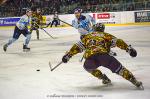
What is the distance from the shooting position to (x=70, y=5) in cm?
2678

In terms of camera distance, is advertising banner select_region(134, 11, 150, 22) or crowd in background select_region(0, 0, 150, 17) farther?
crowd in background select_region(0, 0, 150, 17)

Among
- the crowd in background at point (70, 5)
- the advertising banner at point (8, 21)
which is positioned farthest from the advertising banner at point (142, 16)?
the advertising banner at point (8, 21)

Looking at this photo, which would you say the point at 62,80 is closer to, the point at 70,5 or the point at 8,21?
A: the point at 70,5

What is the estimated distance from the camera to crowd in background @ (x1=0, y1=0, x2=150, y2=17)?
2409cm

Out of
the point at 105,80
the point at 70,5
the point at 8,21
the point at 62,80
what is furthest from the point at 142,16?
the point at 105,80

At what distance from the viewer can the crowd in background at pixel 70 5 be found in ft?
79.0

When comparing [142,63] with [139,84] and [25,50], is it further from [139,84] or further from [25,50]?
[25,50]

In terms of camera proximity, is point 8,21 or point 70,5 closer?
point 70,5

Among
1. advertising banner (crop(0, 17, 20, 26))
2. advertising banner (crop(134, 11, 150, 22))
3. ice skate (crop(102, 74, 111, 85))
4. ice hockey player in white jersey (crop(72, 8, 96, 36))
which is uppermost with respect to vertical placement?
ice hockey player in white jersey (crop(72, 8, 96, 36))

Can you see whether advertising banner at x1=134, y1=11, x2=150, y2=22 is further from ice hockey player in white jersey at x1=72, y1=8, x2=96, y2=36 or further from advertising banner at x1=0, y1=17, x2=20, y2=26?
ice hockey player in white jersey at x1=72, y1=8, x2=96, y2=36


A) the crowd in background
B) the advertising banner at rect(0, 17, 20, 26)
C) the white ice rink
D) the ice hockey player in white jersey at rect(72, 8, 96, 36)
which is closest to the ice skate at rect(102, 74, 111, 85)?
the white ice rink

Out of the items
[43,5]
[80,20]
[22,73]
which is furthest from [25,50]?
[43,5]

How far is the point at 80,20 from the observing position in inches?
396

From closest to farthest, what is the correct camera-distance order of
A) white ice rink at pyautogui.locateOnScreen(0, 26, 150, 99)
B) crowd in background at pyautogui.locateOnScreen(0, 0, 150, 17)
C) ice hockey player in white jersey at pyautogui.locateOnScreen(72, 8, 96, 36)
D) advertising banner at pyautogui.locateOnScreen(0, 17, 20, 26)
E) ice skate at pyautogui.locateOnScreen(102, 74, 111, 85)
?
white ice rink at pyautogui.locateOnScreen(0, 26, 150, 99), ice skate at pyautogui.locateOnScreen(102, 74, 111, 85), ice hockey player in white jersey at pyautogui.locateOnScreen(72, 8, 96, 36), crowd in background at pyautogui.locateOnScreen(0, 0, 150, 17), advertising banner at pyautogui.locateOnScreen(0, 17, 20, 26)
